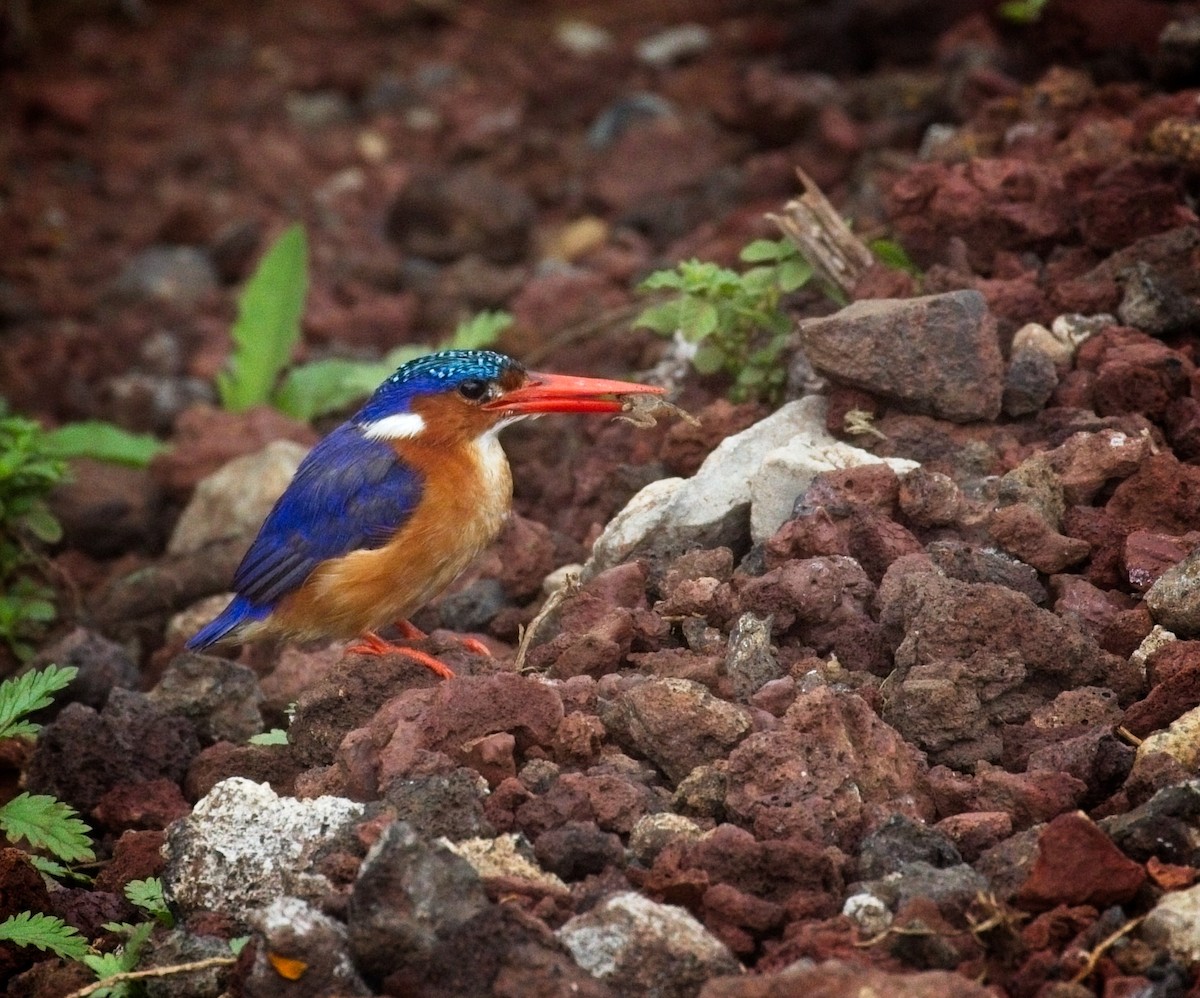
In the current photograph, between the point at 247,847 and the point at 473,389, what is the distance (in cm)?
164

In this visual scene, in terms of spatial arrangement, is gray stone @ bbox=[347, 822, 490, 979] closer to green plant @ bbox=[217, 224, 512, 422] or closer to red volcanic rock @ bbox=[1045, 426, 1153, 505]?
red volcanic rock @ bbox=[1045, 426, 1153, 505]

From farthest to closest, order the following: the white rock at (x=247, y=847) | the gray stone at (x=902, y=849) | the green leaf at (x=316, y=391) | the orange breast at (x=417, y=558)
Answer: the green leaf at (x=316, y=391)
the orange breast at (x=417, y=558)
the white rock at (x=247, y=847)
the gray stone at (x=902, y=849)

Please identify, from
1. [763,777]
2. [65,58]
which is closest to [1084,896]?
[763,777]

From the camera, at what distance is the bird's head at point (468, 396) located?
15.5 ft

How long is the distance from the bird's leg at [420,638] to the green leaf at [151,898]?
963 millimetres

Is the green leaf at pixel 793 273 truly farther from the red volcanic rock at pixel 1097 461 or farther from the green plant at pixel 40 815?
the green plant at pixel 40 815

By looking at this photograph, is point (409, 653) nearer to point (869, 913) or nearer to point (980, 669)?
point (980, 669)

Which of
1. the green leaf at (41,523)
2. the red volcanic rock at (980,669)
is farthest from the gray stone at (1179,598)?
the green leaf at (41,523)

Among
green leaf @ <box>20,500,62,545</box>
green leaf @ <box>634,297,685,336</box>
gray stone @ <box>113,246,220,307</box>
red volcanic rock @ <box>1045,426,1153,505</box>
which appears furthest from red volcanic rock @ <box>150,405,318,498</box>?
red volcanic rock @ <box>1045,426,1153,505</box>

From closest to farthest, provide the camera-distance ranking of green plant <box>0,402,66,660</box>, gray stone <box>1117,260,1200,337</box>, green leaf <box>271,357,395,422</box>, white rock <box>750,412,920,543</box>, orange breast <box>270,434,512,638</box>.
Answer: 1. white rock <box>750,412,920,543</box>
2. orange breast <box>270,434,512,638</box>
3. gray stone <box>1117,260,1200,337</box>
4. green plant <box>0,402,66,660</box>
5. green leaf <box>271,357,395,422</box>

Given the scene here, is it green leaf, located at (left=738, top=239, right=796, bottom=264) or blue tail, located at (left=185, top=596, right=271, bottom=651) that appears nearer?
blue tail, located at (left=185, top=596, right=271, bottom=651)

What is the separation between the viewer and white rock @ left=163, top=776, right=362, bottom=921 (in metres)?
3.43

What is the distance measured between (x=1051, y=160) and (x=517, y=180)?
3263mm

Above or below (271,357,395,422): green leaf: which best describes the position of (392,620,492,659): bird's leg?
above
